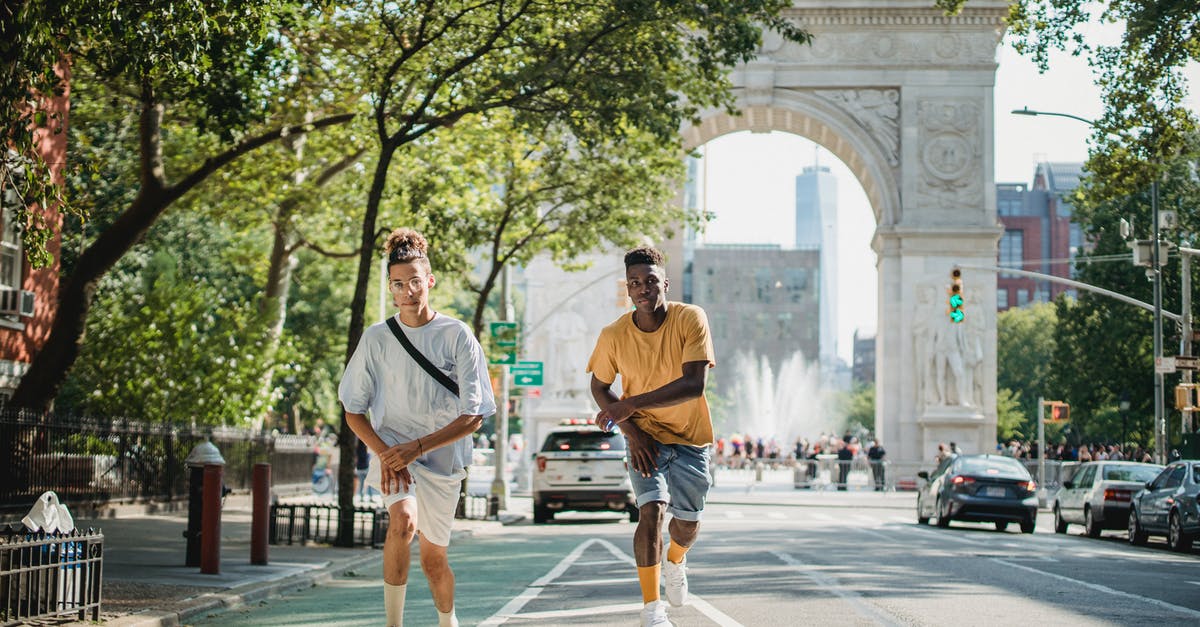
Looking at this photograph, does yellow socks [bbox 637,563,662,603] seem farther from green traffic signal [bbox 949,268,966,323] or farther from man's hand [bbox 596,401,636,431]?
green traffic signal [bbox 949,268,966,323]

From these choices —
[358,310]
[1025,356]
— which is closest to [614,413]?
[358,310]

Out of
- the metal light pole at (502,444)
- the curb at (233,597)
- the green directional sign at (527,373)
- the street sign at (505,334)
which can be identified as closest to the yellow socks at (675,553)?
the curb at (233,597)

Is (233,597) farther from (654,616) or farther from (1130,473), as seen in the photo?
(1130,473)

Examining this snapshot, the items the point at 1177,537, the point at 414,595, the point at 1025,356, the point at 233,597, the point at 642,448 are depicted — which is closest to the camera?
the point at 642,448

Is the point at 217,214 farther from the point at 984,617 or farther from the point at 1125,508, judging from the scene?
the point at 984,617

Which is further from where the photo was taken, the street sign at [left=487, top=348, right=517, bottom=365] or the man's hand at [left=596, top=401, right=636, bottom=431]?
the street sign at [left=487, top=348, right=517, bottom=365]

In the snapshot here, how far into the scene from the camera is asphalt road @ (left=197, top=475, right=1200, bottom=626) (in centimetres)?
1125

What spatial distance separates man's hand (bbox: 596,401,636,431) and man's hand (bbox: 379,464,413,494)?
1.24 m

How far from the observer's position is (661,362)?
8734 millimetres

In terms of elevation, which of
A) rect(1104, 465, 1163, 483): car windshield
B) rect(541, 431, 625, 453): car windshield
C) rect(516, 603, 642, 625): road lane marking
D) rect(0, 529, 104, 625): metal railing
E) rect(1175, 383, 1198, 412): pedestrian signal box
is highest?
rect(1175, 383, 1198, 412): pedestrian signal box

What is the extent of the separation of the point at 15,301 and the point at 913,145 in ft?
102

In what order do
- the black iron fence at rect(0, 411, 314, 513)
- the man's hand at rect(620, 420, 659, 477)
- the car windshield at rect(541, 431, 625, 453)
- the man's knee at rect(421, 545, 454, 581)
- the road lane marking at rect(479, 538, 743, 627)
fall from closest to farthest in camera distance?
the man's knee at rect(421, 545, 454, 581) < the man's hand at rect(620, 420, 659, 477) < the road lane marking at rect(479, 538, 743, 627) < the black iron fence at rect(0, 411, 314, 513) < the car windshield at rect(541, 431, 625, 453)

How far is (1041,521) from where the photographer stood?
35.9m

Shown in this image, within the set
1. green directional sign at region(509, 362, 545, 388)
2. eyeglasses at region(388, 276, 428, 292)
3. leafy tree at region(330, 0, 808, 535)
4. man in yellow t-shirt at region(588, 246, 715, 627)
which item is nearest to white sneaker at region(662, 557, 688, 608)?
man in yellow t-shirt at region(588, 246, 715, 627)
